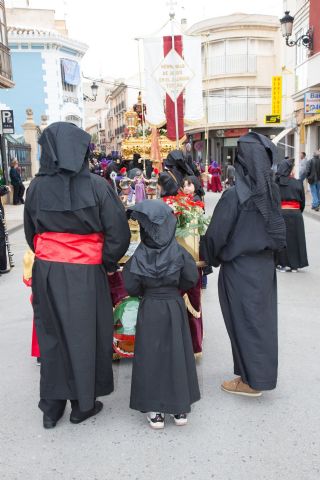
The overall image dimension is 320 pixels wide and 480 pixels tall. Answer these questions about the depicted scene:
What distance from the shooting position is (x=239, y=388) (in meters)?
3.67

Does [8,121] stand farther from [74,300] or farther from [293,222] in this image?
[74,300]

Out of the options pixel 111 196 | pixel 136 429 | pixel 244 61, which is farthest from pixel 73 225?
pixel 244 61

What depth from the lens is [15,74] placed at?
34875mm

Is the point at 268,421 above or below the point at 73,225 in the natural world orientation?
below

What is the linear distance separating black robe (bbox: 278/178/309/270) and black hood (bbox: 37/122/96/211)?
15.6ft

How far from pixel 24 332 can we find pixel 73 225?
257cm

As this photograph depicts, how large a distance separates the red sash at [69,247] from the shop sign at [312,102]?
16197mm

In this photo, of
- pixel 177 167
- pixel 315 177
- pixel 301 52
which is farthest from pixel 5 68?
pixel 177 167

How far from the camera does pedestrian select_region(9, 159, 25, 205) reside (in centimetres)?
1694

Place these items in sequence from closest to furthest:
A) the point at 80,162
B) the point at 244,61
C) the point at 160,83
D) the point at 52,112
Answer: the point at 80,162 < the point at 160,83 < the point at 244,61 < the point at 52,112

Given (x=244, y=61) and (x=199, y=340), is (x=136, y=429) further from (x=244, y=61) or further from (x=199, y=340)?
(x=244, y=61)

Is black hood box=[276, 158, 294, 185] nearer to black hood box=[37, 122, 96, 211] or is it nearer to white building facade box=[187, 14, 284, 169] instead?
black hood box=[37, 122, 96, 211]

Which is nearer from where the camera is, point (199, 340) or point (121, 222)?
point (121, 222)

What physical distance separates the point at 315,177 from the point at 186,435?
12055 mm
